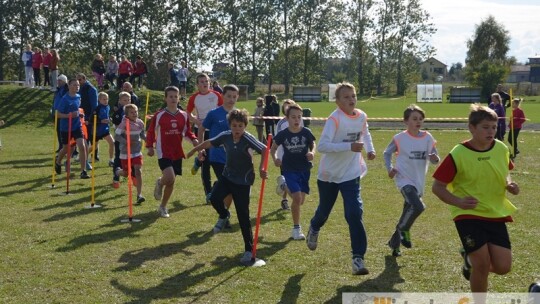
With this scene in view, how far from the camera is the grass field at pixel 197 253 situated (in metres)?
6.41

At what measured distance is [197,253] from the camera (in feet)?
25.9

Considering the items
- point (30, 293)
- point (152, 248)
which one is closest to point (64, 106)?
point (152, 248)

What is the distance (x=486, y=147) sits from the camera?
550 centimetres

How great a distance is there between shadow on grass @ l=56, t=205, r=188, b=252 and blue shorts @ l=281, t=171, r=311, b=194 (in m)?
2.23

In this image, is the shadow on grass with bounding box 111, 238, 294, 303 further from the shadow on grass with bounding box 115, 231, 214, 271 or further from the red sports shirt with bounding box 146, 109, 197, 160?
the red sports shirt with bounding box 146, 109, 197, 160

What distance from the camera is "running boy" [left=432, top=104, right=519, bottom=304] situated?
5.32 metres

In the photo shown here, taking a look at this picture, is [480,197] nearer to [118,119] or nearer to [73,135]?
[73,135]

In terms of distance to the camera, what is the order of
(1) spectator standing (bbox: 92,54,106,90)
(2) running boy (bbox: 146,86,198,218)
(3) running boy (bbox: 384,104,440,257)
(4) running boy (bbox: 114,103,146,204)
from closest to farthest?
1. (3) running boy (bbox: 384,104,440,257)
2. (2) running boy (bbox: 146,86,198,218)
3. (4) running boy (bbox: 114,103,146,204)
4. (1) spectator standing (bbox: 92,54,106,90)

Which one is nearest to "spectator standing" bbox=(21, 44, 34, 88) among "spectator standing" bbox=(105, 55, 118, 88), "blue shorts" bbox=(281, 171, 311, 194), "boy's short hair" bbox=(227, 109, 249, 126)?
"spectator standing" bbox=(105, 55, 118, 88)

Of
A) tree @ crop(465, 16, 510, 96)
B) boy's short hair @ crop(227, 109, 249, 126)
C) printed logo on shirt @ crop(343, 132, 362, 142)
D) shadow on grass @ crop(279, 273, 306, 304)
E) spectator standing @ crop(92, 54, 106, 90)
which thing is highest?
tree @ crop(465, 16, 510, 96)

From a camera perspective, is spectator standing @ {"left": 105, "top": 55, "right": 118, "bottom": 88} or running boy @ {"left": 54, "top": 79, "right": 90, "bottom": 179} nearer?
running boy @ {"left": 54, "top": 79, "right": 90, "bottom": 179}

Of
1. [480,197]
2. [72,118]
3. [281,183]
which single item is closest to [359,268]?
[480,197]

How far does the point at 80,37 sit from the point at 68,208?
47.1 meters

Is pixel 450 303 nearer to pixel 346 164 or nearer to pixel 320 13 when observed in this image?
pixel 346 164
